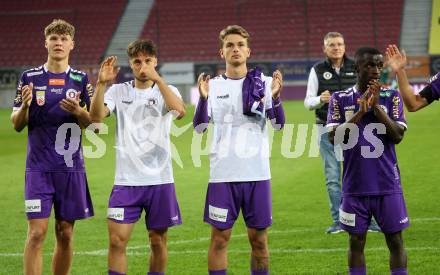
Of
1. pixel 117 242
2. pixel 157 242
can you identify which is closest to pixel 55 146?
pixel 117 242

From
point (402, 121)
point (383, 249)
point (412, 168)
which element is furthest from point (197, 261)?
point (412, 168)

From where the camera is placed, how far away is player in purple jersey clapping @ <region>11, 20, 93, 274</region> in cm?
689

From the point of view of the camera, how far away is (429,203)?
11.4 m

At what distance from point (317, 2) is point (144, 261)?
34.8 metres

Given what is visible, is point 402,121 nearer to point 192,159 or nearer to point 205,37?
point 192,159

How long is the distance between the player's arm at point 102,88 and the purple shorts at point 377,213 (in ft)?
6.50

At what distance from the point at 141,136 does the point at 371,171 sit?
5.77 feet

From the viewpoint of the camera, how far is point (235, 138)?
6.79 metres

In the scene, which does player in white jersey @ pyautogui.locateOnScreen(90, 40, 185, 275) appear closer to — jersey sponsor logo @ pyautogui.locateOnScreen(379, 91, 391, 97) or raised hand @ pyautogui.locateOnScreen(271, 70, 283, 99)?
raised hand @ pyautogui.locateOnScreen(271, 70, 283, 99)

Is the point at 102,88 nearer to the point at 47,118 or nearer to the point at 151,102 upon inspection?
the point at 151,102

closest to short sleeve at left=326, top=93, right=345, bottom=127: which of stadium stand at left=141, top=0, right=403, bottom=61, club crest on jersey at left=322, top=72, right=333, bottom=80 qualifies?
club crest on jersey at left=322, top=72, right=333, bottom=80

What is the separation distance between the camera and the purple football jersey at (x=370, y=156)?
6582 millimetres

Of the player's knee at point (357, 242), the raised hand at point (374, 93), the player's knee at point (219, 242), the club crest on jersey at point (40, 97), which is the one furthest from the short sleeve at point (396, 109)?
the club crest on jersey at point (40, 97)

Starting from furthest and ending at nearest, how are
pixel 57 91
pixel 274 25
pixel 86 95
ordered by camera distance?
1. pixel 274 25
2. pixel 86 95
3. pixel 57 91
